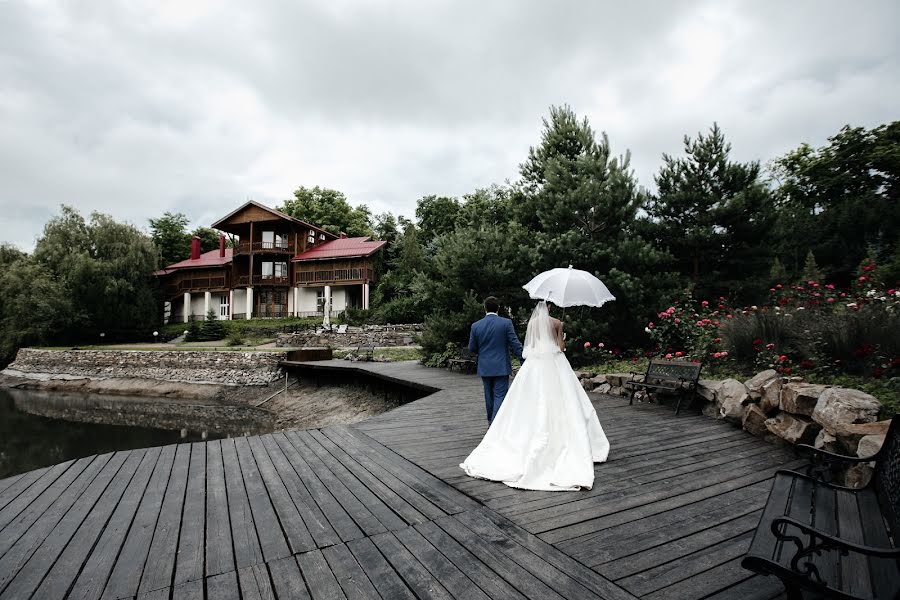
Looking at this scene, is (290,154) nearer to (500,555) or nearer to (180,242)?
(180,242)

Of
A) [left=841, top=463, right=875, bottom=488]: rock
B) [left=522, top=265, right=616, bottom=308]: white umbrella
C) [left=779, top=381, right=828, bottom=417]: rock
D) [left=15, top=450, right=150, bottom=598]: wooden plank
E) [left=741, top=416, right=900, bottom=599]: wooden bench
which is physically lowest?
[left=15, top=450, right=150, bottom=598]: wooden plank

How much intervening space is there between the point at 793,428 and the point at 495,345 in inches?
133

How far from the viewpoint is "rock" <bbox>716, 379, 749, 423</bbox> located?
531cm

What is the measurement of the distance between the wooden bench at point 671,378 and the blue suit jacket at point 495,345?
2.98 meters

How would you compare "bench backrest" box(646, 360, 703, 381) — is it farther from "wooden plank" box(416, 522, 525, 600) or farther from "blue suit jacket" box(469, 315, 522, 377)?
"wooden plank" box(416, 522, 525, 600)

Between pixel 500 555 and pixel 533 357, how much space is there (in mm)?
2149

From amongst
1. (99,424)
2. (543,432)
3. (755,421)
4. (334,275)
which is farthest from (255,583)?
(334,275)

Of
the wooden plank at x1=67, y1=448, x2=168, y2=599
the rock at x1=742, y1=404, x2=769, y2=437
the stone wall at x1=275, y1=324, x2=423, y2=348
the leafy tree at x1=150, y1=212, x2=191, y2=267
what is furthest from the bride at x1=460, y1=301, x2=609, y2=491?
the leafy tree at x1=150, y1=212, x2=191, y2=267

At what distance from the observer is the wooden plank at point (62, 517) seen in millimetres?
2400

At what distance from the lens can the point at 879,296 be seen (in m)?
5.83

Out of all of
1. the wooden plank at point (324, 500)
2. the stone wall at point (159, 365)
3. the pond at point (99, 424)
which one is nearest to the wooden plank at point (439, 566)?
the wooden plank at point (324, 500)


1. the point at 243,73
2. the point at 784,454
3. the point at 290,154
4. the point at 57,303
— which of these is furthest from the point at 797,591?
the point at 290,154

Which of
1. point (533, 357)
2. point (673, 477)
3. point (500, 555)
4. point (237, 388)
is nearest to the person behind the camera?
point (500, 555)

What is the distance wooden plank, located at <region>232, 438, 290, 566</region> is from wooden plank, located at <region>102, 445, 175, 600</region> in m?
0.63
